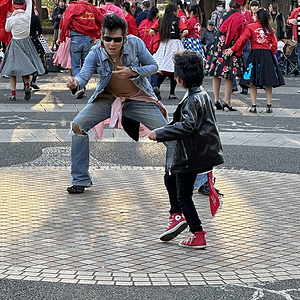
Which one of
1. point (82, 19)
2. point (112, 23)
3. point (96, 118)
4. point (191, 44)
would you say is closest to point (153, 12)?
point (191, 44)

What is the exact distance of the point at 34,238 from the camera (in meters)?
4.58

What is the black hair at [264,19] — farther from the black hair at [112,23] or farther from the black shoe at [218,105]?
the black hair at [112,23]

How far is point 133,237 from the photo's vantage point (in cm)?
464

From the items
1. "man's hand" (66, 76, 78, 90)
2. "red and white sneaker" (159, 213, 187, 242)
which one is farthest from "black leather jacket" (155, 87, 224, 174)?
"man's hand" (66, 76, 78, 90)

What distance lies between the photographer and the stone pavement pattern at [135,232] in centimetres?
394

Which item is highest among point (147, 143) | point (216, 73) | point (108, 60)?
point (108, 60)

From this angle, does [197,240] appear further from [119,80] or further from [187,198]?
[119,80]

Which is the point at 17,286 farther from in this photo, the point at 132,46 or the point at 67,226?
the point at 132,46

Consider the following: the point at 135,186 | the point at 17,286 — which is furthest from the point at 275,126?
the point at 17,286

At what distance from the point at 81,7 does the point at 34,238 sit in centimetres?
802

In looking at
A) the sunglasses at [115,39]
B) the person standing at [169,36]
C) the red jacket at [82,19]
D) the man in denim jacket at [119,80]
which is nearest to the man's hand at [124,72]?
the man in denim jacket at [119,80]

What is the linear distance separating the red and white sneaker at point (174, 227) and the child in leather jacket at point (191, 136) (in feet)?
0.42

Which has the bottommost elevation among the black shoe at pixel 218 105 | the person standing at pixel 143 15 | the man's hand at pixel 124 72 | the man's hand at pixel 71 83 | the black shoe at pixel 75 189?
the black shoe at pixel 218 105

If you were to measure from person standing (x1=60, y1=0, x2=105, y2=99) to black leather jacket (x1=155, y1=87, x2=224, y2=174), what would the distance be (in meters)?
7.91
